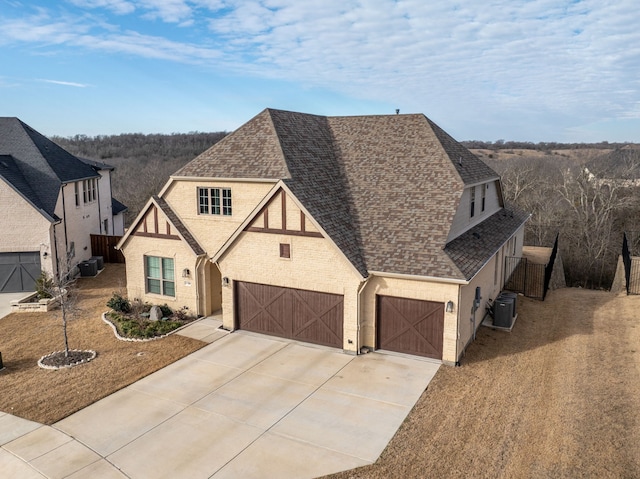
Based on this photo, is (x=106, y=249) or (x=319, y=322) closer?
(x=319, y=322)

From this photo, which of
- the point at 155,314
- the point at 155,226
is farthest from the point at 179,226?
the point at 155,314

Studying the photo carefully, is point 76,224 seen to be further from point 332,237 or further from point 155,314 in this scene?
point 332,237

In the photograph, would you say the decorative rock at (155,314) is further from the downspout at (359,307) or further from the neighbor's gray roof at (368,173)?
the downspout at (359,307)

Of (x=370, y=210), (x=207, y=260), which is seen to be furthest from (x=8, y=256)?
(x=370, y=210)

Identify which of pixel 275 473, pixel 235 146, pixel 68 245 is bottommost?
pixel 275 473

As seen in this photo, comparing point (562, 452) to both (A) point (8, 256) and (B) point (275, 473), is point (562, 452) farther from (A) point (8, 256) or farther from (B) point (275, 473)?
(A) point (8, 256)

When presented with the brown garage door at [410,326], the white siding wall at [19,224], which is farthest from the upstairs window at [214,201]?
the white siding wall at [19,224]
